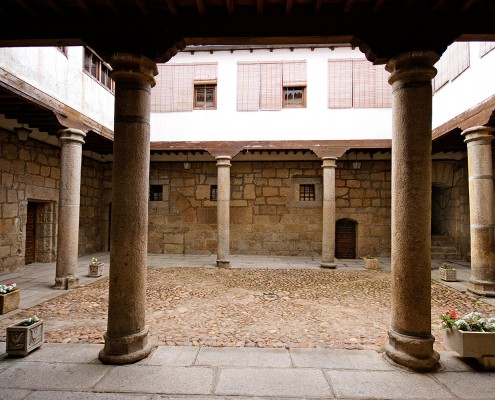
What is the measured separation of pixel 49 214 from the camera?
29.7 ft

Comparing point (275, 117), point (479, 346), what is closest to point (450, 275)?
point (479, 346)

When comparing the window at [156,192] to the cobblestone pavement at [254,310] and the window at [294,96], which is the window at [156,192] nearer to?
the cobblestone pavement at [254,310]

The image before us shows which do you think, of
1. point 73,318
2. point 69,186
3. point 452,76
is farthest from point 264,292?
point 452,76

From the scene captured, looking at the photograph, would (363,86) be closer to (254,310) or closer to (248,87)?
(248,87)

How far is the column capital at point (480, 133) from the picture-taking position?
6215mm

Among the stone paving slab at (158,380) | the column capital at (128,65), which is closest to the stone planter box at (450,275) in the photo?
the stone paving slab at (158,380)

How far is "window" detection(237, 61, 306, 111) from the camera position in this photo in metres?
9.31

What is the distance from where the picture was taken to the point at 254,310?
5.05 metres

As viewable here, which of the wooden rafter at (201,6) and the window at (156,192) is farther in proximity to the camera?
the window at (156,192)

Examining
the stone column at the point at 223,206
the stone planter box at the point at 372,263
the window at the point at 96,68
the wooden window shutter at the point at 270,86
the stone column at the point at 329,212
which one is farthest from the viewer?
the wooden window shutter at the point at 270,86

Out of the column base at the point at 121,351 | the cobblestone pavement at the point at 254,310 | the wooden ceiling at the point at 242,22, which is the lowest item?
the cobblestone pavement at the point at 254,310

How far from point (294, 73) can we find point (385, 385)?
857 cm

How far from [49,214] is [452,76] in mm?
11280

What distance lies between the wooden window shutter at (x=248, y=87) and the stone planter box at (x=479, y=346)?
7823mm
